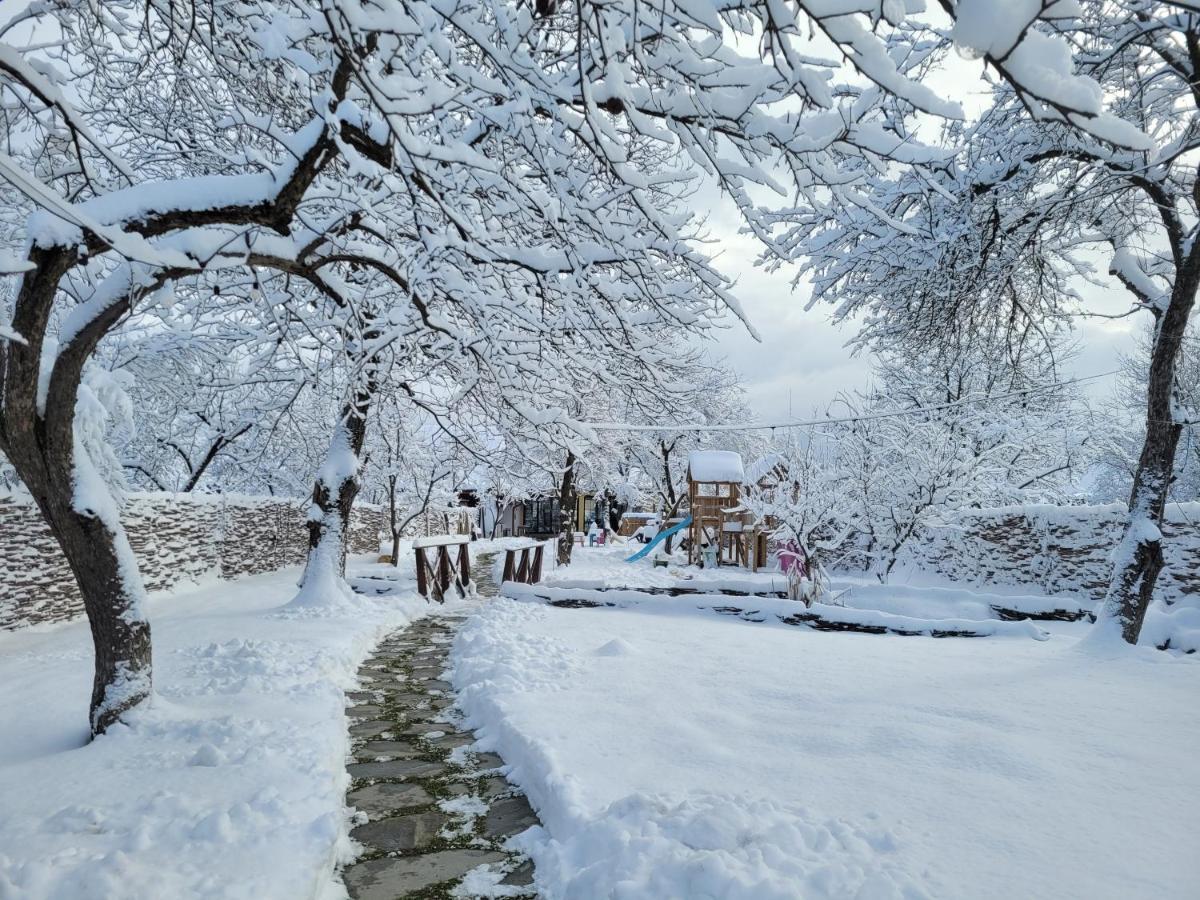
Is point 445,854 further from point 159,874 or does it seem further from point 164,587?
point 164,587

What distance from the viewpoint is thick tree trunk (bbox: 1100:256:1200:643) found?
705 cm

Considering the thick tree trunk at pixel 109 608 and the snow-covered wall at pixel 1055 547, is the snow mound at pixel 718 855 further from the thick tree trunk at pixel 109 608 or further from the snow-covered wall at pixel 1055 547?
the snow-covered wall at pixel 1055 547

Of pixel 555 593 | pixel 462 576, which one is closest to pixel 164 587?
pixel 462 576

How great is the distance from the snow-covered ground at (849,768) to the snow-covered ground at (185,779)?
118 centimetres

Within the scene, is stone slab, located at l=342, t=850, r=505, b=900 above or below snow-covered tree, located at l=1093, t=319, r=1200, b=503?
below

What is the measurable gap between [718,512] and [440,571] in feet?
37.4

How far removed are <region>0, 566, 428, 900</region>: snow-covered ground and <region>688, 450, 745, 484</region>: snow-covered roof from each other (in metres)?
16.9

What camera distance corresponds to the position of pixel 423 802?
398 centimetres

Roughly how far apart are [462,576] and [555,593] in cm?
Result: 342

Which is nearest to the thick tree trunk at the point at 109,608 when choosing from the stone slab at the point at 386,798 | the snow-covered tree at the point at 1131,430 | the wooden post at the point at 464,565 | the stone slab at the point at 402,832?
the stone slab at the point at 386,798

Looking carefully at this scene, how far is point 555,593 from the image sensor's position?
1196cm

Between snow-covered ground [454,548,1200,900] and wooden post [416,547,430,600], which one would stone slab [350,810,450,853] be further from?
wooden post [416,547,430,600]

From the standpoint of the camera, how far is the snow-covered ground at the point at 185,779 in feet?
9.28

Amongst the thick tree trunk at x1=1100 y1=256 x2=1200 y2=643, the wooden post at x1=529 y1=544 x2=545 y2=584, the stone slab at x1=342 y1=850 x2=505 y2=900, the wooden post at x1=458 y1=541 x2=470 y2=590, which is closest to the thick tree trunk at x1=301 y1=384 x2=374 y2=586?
the wooden post at x1=458 y1=541 x2=470 y2=590
